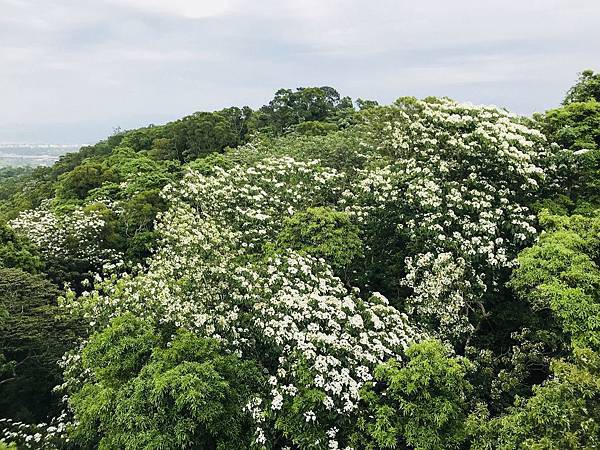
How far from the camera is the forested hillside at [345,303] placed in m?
9.55

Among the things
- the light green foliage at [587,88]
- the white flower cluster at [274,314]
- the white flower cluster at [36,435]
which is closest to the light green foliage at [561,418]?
the white flower cluster at [274,314]

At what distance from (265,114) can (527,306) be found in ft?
114

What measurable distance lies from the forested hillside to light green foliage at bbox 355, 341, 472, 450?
0.04 meters

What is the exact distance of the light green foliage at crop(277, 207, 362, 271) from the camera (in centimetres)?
1441

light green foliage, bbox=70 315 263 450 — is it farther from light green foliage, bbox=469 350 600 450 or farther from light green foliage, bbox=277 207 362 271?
light green foliage, bbox=469 350 600 450

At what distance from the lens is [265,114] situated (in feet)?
152

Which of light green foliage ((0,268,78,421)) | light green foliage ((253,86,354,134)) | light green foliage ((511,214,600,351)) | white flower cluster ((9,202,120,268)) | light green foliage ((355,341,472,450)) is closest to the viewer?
light green foliage ((355,341,472,450))

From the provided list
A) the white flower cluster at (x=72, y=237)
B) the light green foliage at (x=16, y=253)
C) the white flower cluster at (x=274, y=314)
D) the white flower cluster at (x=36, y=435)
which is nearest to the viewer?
the white flower cluster at (x=274, y=314)

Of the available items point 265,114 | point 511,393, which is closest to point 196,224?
point 511,393

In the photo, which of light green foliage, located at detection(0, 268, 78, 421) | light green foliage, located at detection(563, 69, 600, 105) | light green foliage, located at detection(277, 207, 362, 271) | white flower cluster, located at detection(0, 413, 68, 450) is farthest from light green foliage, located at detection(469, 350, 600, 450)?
light green foliage, located at detection(563, 69, 600, 105)

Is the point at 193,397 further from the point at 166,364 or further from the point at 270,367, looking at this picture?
the point at 270,367

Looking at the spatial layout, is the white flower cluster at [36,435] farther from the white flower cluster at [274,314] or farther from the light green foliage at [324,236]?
the light green foliage at [324,236]

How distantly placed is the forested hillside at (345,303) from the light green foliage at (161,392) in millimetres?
45

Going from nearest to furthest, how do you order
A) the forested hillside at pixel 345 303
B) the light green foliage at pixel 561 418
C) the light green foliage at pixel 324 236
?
the light green foliage at pixel 561 418
the forested hillside at pixel 345 303
the light green foliage at pixel 324 236
